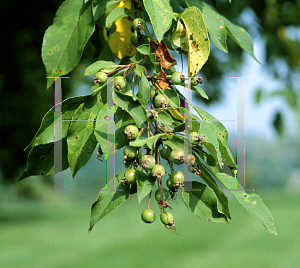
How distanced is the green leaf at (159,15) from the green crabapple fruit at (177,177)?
26cm

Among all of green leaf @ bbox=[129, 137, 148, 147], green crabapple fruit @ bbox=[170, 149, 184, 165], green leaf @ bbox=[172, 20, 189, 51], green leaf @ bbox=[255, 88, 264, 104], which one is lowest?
green leaf @ bbox=[255, 88, 264, 104]

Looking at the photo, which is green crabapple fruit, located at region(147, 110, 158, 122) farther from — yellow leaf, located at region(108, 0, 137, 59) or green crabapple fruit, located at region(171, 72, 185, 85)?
yellow leaf, located at region(108, 0, 137, 59)

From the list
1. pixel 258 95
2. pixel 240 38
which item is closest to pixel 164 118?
pixel 240 38

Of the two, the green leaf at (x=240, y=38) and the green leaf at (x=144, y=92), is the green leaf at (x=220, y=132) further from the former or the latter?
the green leaf at (x=240, y=38)

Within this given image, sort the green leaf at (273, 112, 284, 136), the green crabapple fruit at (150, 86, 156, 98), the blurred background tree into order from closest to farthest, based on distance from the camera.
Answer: the green crabapple fruit at (150, 86, 156, 98), the blurred background tree, the green leaf at (273, 112, 284, 136)

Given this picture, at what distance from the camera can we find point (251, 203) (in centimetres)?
61

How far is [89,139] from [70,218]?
5.07 m

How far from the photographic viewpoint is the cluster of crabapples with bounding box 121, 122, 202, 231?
0.54 meters

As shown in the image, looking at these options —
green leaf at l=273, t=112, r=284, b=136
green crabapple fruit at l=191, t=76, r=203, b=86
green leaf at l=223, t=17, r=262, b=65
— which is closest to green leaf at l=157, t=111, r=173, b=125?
green crabapple fruit at l=191, t=76, r=203, b=86

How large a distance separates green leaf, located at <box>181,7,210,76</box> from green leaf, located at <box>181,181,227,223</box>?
228 mm

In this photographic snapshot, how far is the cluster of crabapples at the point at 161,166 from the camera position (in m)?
0.54

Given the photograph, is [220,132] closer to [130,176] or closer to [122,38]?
[130,176]

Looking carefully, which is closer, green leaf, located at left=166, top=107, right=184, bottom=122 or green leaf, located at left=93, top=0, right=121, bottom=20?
green leaf, located at left=166, top=107, right=184, bottom=122

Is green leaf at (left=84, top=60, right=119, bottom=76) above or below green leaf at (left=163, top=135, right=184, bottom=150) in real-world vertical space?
above
